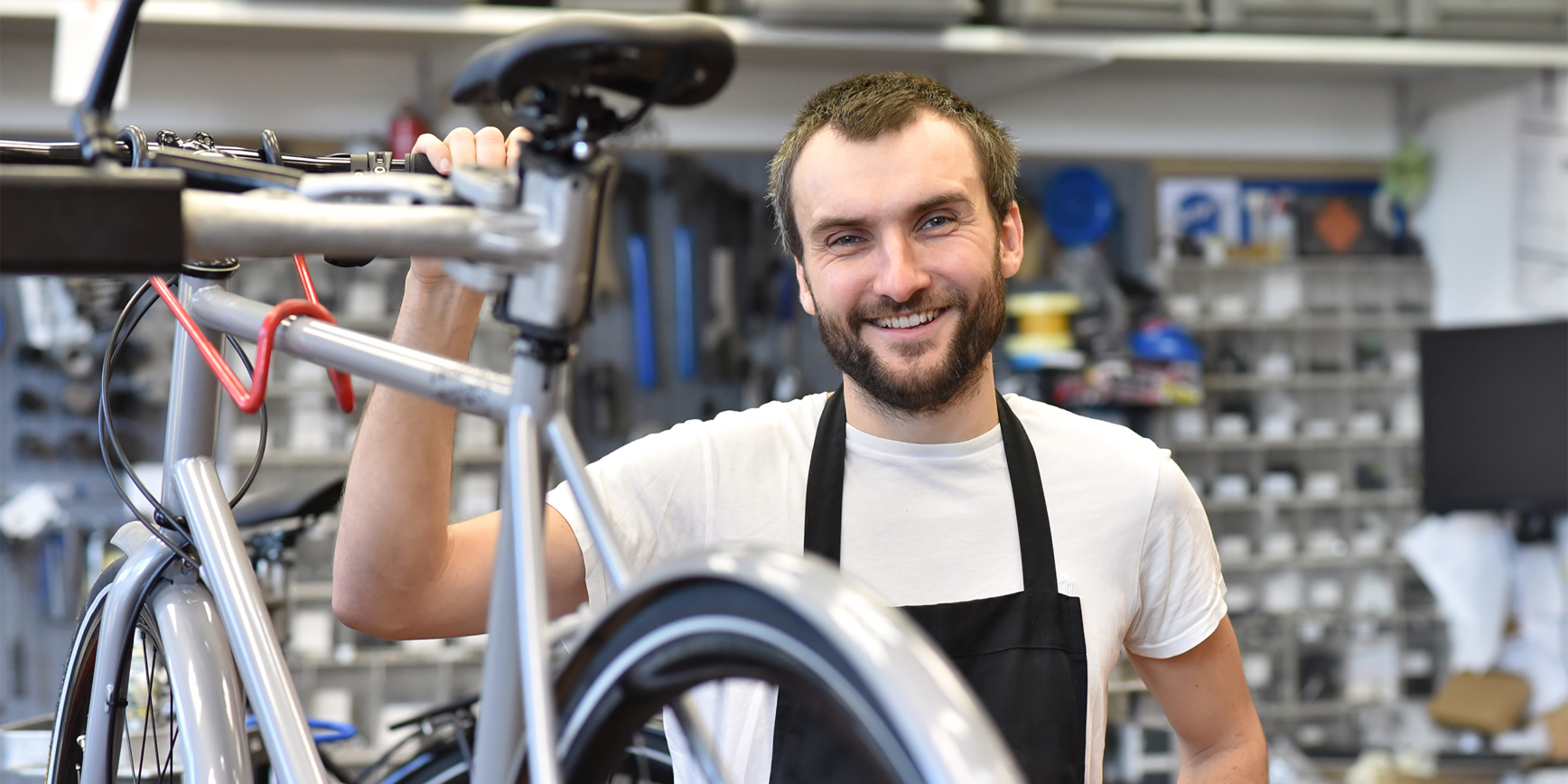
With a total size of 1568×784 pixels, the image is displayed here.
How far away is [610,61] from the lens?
545 millimetres

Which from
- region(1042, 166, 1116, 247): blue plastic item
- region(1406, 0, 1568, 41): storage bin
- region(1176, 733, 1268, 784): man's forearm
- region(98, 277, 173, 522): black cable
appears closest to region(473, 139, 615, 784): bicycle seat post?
region(98, 277, 173, 522): black cable

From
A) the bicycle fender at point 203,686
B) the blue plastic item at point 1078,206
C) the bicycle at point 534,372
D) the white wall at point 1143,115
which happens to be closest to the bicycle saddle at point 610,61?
the bicycle at point 534,372

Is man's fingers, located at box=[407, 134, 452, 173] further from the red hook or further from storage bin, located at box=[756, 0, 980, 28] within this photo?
storage bin, located at box=[756, 0, 980, 28]

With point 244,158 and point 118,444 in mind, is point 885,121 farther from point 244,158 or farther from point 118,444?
point 118,444

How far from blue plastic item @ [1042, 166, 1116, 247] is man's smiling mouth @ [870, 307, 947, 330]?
275 centimetres

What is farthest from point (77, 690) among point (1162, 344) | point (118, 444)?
point (1162, 344)

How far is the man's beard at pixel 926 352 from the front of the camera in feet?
3.66

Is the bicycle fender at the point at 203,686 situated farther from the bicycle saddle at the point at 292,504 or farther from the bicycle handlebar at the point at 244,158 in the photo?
the bicycle saddle at the point at 292,504

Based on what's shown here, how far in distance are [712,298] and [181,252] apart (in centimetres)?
301

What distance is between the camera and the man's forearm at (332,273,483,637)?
890 mm

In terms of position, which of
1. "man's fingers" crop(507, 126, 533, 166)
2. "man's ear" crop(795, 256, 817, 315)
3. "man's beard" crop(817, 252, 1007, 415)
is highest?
"man's fingers" crop(507, 126, 533, 166)

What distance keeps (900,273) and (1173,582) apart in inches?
15.6

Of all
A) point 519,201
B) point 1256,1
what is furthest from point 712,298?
point 519,201

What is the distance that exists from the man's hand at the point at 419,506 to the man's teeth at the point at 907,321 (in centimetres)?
34
